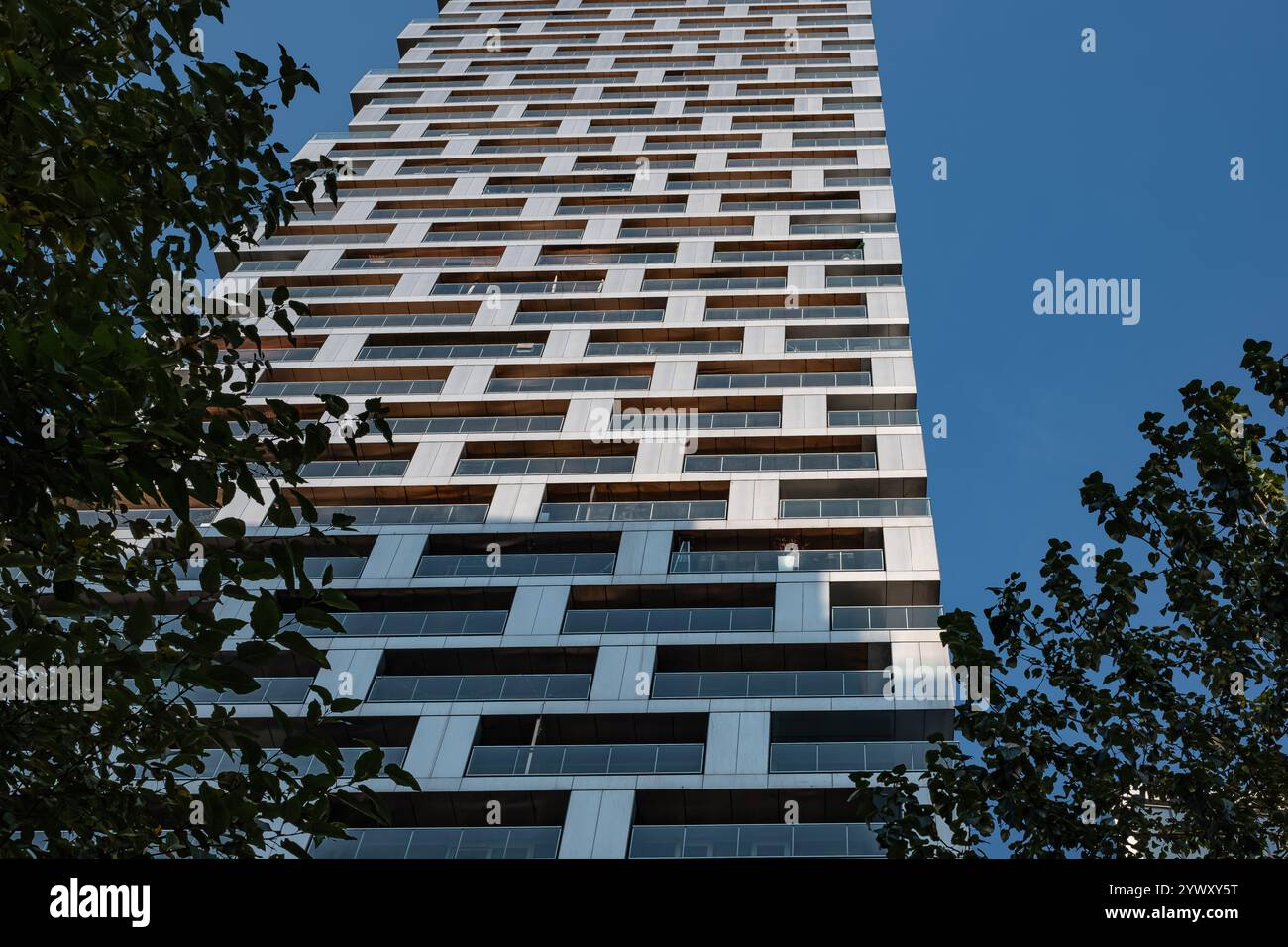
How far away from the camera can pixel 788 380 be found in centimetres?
3550

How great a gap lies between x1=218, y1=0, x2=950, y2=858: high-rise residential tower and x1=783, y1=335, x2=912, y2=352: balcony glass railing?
16 cm

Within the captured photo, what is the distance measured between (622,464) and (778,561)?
225 inches

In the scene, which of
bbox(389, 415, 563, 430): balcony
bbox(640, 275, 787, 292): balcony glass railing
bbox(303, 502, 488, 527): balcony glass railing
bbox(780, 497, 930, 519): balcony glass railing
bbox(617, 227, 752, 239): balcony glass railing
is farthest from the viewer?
bbox(617, 227, 752, 239): balcony glass railing

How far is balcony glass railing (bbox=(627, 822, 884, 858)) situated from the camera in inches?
861

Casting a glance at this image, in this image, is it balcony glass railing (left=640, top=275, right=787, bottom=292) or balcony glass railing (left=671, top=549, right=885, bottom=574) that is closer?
balcony glass railing (left=671, top=549, right=885, bottom=574)

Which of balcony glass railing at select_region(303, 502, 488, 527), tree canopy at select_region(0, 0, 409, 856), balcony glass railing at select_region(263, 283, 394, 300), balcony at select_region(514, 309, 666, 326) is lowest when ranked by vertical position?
tree canopy at select_region(0, 0, 409, 856)

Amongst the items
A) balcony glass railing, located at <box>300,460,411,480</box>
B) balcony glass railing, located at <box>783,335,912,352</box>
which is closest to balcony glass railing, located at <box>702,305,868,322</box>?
balcony glass railing, located at <box>783,335,912,352</box>

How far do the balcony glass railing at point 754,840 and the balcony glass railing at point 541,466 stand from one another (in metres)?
11.8

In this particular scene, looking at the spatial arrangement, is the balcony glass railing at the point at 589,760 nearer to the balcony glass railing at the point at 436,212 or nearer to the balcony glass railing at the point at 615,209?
the balcony glass railing at the point at 615,209

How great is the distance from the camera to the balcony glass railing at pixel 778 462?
31.8 metres

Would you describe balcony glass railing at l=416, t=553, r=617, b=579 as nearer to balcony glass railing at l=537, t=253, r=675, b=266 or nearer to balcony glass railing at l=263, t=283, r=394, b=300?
balcony glass railing at l=263, t=283, r=394, b=300

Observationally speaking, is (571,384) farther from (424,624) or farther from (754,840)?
(754,840)

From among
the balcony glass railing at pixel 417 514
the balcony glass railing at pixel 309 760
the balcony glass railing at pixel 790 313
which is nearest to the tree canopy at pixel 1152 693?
the balcony glass railing at pixel 309 760
